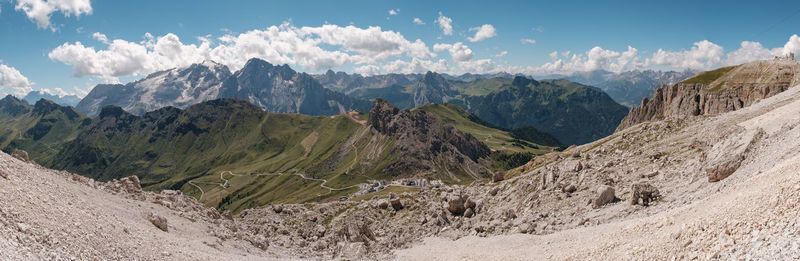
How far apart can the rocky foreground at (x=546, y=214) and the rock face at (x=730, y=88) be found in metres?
84.2

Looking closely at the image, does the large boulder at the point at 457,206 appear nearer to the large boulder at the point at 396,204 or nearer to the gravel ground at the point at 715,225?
the gravel ground at the point at 715,225

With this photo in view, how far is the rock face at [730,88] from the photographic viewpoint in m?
139

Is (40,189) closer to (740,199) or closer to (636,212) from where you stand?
(740,199)

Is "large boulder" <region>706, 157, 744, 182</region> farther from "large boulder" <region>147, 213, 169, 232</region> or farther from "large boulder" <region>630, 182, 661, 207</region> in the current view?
"large boulder" <region>147, 213, 169, 232</region>

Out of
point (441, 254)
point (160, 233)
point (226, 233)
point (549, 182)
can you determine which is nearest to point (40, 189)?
point (160, 233)

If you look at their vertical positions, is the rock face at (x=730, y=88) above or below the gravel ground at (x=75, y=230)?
above

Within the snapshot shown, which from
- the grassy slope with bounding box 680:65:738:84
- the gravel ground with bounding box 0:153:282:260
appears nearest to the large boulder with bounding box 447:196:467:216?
the gravel ground with bounding box 0:153:282:260

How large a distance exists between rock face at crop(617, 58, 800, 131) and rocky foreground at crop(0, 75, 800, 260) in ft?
276

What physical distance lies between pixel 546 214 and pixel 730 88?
14527 centimetres

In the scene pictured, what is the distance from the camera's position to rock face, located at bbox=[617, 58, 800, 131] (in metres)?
139

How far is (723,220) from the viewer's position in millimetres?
24984

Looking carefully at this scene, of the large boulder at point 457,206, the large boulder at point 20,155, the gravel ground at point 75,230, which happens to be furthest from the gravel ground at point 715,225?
Answer: the large boulder at point 20,155

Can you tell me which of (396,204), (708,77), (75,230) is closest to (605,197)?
(396,204)

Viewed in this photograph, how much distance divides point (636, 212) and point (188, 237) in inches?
2333
